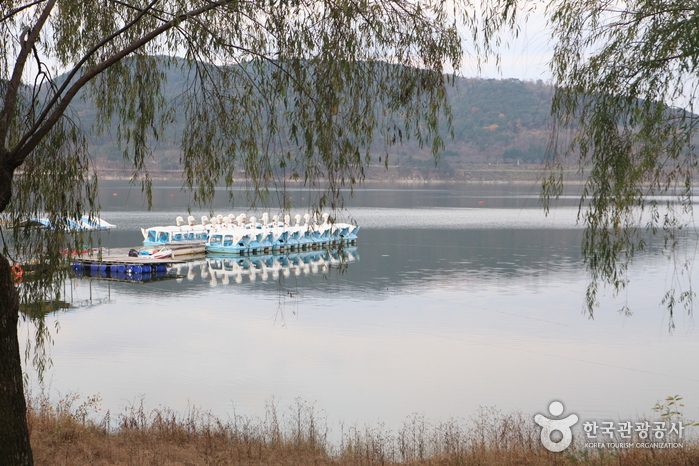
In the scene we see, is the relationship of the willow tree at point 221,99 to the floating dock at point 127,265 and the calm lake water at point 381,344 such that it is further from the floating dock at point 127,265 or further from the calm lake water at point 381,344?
the floating dock at point 127,265

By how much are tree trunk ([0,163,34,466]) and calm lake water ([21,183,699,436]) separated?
3568mm

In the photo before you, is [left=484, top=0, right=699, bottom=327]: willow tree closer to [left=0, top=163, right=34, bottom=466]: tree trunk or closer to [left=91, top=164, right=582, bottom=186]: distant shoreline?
[left=0, top=163, right=34, bottom=466]: tree trunk

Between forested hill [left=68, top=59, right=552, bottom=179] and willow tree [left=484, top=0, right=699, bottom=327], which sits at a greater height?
forested hill [left=68, top=59, right=552, bottom=179]

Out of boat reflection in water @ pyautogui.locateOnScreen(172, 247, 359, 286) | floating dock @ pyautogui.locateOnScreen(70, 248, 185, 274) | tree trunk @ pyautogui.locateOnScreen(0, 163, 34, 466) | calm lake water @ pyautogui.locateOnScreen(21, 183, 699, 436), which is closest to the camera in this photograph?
tree trunk @ pyautogui.locateOnScreen(0, 163, 34, 466)

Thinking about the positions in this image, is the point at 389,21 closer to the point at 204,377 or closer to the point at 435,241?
the point at 204,377

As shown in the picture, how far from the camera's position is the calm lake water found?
11.8 meters

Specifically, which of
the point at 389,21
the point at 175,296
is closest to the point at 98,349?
the point at 175,296

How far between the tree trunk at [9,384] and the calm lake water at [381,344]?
11.7 feet

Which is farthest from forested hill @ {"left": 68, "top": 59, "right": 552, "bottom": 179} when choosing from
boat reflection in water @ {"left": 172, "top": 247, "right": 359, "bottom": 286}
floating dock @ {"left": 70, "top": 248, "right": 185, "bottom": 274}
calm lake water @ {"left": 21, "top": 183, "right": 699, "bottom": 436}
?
calm lake water @ {"left": 21, "top": 183, "right": 699, "bottom": 436}

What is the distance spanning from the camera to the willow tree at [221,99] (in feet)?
16.5

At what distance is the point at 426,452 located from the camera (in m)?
8.45

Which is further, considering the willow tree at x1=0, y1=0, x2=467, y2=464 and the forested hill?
the forested hill

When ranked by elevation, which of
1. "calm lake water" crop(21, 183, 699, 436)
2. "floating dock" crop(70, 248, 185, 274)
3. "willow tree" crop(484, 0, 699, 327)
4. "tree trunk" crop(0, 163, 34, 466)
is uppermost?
"willow tree" crop(484, 0, 699, 327)

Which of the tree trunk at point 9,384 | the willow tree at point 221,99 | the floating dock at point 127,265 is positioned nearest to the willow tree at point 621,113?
the willow tree at point 221,99
